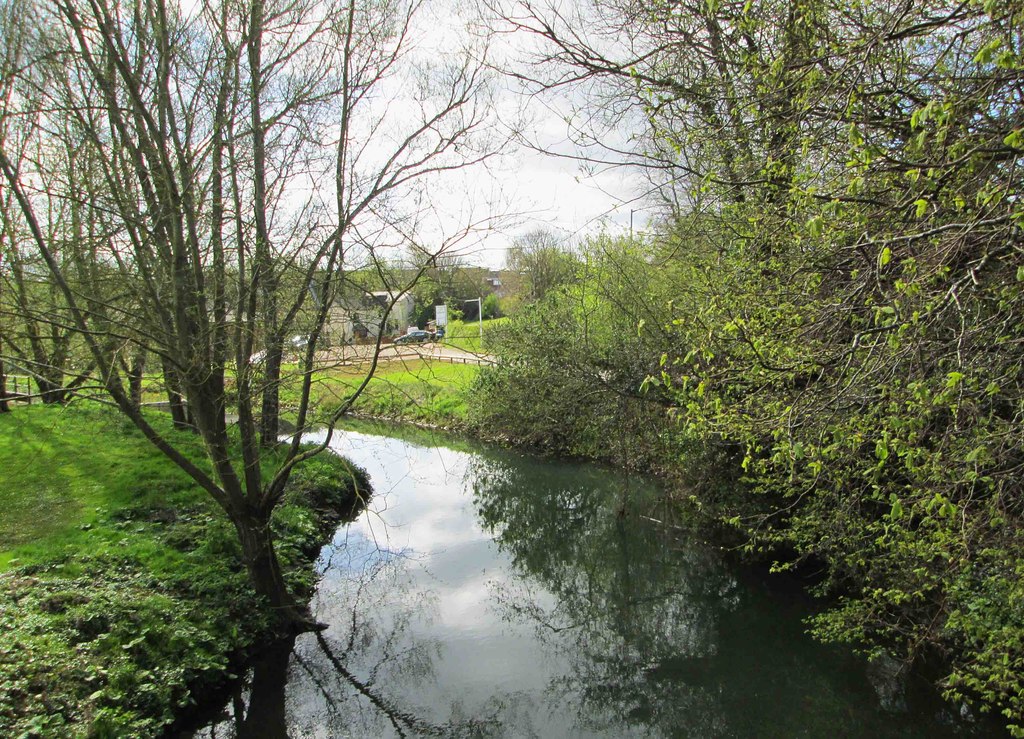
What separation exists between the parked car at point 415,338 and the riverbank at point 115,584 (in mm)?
1738

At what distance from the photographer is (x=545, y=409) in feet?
46.9

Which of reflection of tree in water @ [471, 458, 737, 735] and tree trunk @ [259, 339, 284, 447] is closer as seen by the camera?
reflection of tree in water @ [471, 458, 737, 735]

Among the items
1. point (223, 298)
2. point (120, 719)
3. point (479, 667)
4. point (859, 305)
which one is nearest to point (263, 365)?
point (223, 298)

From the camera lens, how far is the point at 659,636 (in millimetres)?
9367

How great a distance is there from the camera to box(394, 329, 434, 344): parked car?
8375mm

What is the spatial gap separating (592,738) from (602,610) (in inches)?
129

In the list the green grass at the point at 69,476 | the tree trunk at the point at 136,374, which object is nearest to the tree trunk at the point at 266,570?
the green grass at the point at 69,476

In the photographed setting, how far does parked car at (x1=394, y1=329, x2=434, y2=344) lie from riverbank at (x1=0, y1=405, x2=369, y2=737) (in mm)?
1738

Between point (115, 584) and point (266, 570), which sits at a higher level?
point (115, 584)

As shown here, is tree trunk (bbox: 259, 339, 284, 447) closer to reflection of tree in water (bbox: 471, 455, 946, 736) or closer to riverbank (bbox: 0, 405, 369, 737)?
riverbank (bbox: 0, 405, 369, 737)

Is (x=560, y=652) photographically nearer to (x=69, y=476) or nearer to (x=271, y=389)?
(x=271, y=389)

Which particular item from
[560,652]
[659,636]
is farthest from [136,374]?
[659,636]

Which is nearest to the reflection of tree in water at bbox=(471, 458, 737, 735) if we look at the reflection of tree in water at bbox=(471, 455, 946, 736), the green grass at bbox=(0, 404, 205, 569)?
the reflection of tree in water at bbox=(471, 455, 946, 736)

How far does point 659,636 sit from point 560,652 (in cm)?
146
